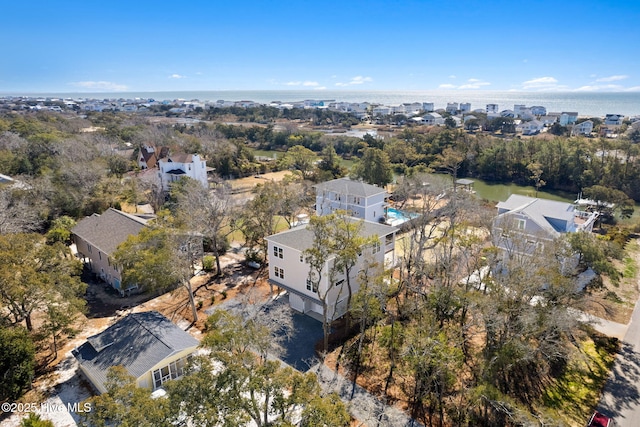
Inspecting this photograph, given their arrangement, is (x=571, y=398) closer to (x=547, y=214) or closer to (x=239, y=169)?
(x=547, y=214)

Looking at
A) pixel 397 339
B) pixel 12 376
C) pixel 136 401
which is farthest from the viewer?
pixel 397 339

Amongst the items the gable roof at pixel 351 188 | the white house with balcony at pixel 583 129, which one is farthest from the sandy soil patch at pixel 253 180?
the white house with balcony at pixel 583 129

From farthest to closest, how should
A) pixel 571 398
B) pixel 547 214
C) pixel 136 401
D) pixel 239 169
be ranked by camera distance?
pixel 239 169, pixel 547 214, pixel 571 398, pixel 136 401

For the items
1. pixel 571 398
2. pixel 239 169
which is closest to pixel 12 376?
pixel 571 398

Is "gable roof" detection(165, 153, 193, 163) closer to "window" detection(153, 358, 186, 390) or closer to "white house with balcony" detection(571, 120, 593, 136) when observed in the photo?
"window" detection(153, 358, 186, 390)

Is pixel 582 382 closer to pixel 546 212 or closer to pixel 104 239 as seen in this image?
pixel 546 212

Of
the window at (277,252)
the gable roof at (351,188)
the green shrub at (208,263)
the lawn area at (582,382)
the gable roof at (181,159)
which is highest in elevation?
the gable roof at (181,159)

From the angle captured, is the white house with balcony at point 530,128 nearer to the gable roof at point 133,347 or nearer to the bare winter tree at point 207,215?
the bare winter tree at point 207,215
